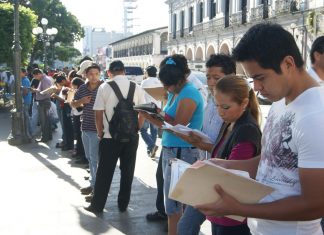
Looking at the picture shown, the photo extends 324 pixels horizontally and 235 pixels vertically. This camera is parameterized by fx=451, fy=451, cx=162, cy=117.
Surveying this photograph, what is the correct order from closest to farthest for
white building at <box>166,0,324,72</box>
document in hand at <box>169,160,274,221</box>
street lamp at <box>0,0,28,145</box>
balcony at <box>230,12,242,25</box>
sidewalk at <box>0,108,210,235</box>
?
1. document in hand at <box>169,160,274,221</box>
2. sidewalk at <box>0,108,210,235</box>
3. street lamp at <box>0,0,28,145</box>
4. white building at <box>166,0,324,72</box>
5. balcony at <box>230,12,242,25</box>

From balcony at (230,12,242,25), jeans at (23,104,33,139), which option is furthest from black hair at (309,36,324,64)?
balcony at (230,12,242,25)

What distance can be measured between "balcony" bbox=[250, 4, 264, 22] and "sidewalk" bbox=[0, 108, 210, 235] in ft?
66.9

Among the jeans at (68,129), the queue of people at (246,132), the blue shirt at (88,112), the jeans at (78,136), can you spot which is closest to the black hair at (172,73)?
the queue of people at (246,132)

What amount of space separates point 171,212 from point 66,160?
4.86 metres

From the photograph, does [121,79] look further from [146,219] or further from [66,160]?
[66,160]

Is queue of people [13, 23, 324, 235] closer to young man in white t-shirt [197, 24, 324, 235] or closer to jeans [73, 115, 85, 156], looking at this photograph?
young man in white t-shirt [197, 24, 324, 235]

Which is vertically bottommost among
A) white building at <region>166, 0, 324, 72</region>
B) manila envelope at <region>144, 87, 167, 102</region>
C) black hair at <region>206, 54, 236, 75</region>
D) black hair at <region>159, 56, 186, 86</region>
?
manila envelope at <region>144, 87, 167, 102</region>

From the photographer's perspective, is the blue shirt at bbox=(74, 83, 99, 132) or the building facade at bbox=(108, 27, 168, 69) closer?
the blue shirt at bbox=(74, 83, 99, 132)

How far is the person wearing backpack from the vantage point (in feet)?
16.9

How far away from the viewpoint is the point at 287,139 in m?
1.80

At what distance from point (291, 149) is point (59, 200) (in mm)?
4602

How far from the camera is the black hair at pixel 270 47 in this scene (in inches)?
68.6

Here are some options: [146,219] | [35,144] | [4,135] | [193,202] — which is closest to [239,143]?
[193,202]

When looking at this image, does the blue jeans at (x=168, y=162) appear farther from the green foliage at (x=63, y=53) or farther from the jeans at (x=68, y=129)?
the green foliage at (x=63, y=53)
